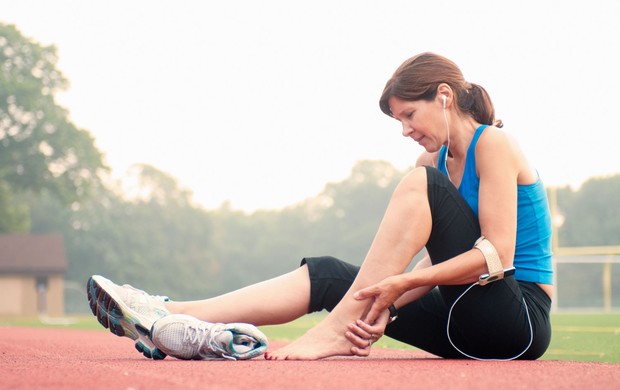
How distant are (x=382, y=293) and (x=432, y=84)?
0.74 metres

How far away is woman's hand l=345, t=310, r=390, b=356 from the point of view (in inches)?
123

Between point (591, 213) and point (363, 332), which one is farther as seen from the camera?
point (591, 213)

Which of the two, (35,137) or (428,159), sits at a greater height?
(35,137)

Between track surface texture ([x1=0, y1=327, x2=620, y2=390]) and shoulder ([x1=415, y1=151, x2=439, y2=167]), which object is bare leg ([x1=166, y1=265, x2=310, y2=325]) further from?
shoulder ([x1=415, y1=151, x2=439, y2=167])

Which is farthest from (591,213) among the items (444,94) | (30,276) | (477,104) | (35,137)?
(444,94)

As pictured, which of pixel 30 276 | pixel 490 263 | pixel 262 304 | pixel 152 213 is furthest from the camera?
pixel 152 213

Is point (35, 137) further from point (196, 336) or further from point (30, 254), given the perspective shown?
point (196, 336)

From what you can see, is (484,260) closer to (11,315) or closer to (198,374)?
(198,374)

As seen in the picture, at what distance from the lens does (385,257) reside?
306 centimetres

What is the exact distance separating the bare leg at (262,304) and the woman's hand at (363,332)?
245mm

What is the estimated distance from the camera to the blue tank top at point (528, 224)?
10.5 feet

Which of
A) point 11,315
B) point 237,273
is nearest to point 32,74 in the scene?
point 11,315

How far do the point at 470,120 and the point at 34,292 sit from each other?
36818 mm

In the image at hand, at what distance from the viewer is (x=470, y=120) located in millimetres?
3285
